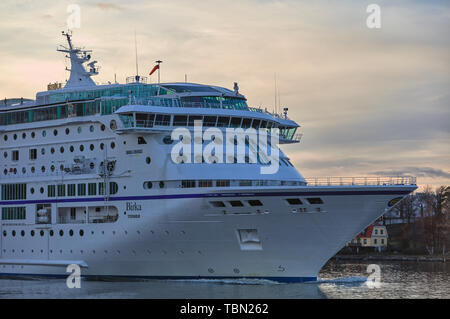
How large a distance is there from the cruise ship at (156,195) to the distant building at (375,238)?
43769 millimetres

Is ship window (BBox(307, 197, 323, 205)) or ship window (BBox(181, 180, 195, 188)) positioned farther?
ship window (BBox(181, 180, 195, 188))

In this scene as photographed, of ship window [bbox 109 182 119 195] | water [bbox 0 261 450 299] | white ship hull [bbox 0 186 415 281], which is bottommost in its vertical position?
water [bbox 0 261 450 299]

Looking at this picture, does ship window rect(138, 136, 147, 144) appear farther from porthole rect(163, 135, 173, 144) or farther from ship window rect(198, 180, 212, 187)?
ship window rect(198, 180, 212, 187)

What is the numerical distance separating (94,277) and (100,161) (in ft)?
18.9

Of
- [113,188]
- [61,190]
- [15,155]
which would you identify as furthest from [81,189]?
[15,155]

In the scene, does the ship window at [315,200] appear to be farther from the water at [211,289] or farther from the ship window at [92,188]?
the ship window at [92,188]

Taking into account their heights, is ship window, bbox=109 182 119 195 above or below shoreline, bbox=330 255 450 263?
above

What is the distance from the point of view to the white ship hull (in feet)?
122

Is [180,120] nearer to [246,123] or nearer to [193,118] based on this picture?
[193,118]

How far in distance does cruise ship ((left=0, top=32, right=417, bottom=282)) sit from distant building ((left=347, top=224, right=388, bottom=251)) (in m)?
43.8

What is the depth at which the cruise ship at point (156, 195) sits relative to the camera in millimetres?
37594

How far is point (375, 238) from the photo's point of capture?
3440 inches

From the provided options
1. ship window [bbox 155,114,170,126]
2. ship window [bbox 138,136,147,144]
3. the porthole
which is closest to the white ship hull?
ship window [bbox 138,136,147,144]

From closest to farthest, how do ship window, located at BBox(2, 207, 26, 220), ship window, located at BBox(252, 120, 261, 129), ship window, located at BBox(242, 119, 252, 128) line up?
ship window, located at BBox(242, 119, 252, 128) → ship window, located at BBox(252, 120, 261, 129) → ship window, located at BBox(2, 207, 26, 220)
